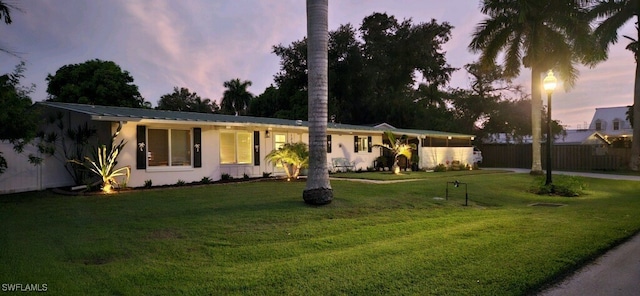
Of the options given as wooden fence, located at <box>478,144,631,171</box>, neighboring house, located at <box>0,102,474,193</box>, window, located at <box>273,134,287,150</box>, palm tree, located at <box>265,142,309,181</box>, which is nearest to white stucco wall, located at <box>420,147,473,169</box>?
wooden fence, located at <box>478,144,631,171</box>

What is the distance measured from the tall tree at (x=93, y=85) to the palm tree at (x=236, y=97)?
21274 millimetres

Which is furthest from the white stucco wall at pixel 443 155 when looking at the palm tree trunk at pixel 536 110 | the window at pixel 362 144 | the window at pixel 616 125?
the window at pixel 616 125

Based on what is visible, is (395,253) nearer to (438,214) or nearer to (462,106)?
(438,214)

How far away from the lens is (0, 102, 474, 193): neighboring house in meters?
12.0

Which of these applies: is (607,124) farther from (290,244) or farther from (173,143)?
(290,244)

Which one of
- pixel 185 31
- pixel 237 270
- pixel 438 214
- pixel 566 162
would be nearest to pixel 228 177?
pixel 185 31

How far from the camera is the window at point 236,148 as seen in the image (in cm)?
1517

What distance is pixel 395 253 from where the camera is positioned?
5203mm

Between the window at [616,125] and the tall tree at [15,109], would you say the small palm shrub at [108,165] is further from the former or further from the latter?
the window at [616,125]

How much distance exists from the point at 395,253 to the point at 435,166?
64.4 ft

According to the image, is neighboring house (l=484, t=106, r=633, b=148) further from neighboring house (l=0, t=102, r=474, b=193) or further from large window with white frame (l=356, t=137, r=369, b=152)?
neighboring house (l=0, t=102, r=474, b=193)

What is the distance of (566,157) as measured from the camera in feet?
92.9

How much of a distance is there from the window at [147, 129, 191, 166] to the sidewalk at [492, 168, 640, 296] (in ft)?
38.9

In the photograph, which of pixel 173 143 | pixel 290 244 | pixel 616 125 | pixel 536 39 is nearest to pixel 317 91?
pixel 290 244
